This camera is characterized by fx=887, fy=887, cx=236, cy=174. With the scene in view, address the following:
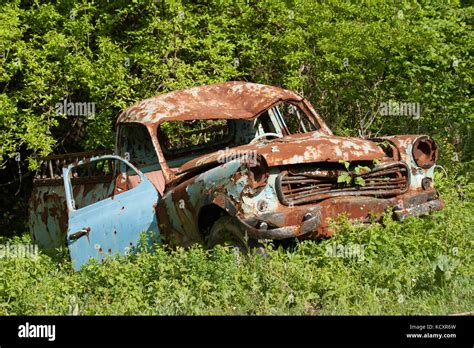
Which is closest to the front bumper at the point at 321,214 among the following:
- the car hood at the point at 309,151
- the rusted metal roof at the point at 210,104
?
the car hood at the point at 309,151

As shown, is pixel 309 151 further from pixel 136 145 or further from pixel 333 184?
pixel 136 145

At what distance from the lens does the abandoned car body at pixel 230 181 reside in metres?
8.28

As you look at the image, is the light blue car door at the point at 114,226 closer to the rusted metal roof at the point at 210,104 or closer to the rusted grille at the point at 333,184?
the rusted metal roof at the point at 210,104

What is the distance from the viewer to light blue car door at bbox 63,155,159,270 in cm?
912

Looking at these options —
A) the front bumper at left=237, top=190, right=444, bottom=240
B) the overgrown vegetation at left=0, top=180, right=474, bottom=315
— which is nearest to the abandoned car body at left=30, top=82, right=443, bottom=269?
the front bumper at left=237, top=190, right=444, bottom=240

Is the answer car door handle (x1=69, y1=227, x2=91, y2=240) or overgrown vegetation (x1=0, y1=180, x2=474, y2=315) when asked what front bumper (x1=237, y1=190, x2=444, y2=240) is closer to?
overgrown vegetation (x1=0, y1=180, x2=474, y2=315)

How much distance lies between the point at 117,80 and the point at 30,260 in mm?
4002

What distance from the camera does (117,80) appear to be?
1285cm

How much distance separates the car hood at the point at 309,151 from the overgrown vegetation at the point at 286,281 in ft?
2.22

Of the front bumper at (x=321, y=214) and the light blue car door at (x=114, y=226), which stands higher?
the front bumper at (x=321, y=214)

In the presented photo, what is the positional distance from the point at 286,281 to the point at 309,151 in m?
1.53

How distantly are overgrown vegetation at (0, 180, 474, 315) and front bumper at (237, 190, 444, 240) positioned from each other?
124 millimetres
